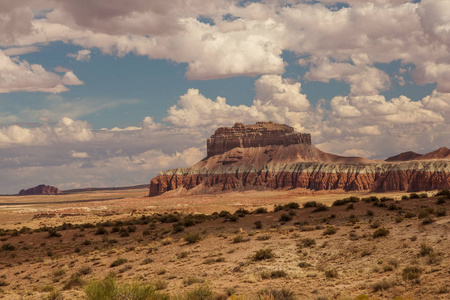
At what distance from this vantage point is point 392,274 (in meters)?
17.8

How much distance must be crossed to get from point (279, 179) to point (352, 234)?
533ft

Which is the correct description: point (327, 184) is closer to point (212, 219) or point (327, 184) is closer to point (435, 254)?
point (212, 219)

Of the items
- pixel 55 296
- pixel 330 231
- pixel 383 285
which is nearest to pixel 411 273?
pixel 383 285

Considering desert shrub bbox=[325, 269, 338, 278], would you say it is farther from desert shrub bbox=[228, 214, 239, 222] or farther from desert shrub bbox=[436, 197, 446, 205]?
desert shrub bbox=[228, 214, 239, 222]

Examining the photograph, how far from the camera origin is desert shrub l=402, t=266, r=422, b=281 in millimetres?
16188

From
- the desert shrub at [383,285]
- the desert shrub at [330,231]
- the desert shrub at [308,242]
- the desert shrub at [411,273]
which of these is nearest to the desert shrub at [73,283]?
the desert shrub at [308,242]

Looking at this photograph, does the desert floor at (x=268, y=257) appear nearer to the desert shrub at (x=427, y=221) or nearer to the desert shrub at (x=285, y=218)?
the desert shrub at (x=427, y=221)

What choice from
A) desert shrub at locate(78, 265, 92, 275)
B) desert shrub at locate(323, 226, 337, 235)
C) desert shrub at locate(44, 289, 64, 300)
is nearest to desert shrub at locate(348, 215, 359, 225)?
desert shrub at locate(323, 226, 337, 235)

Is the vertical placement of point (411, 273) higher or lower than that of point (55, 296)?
higher

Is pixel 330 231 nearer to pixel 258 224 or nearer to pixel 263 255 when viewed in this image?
pixel 263 255

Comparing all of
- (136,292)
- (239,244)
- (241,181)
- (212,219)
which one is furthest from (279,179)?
(136,292)

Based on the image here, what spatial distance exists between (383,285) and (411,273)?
1309 mm

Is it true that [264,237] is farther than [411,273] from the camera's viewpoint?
Yes

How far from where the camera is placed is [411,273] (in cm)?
1630
